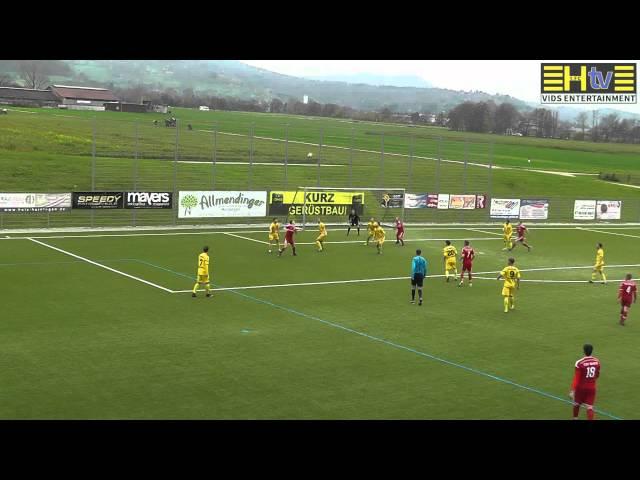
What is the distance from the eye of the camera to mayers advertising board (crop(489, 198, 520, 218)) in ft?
193

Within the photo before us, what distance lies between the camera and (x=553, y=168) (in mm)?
93188

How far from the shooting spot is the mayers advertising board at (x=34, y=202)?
135 ft

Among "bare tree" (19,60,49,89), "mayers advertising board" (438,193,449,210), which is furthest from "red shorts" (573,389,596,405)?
"bare tree" (19,60,49,89)

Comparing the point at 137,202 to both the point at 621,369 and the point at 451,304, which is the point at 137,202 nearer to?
the point at 451,304

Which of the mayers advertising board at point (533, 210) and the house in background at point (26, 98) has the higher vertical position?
the house in background at point (26, 98)

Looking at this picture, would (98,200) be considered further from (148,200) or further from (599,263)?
(599,263)

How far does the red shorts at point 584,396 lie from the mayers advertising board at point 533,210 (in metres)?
47.9

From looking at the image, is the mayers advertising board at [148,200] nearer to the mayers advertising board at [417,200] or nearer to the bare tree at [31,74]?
the mayers advertising board at [417,200]

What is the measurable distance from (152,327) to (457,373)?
8.27 metres

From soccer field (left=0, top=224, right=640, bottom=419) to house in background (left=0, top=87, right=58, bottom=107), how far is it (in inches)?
2722

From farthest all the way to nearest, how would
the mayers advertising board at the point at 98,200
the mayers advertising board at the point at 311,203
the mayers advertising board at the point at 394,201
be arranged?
the mayers advertising board at the point at 394,201, the mayers advertising board at the point at 311,203, the mayers advertising board at the point at 98,200

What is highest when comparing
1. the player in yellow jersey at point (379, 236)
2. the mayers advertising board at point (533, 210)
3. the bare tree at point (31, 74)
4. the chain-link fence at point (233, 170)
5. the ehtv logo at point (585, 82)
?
A: the bare tree at point (31, 74)

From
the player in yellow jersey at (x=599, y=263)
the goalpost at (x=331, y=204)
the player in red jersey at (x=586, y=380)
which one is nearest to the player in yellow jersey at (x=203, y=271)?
the player in red jersey at (x=586, y=380)

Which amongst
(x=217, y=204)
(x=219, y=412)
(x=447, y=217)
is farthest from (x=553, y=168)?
(x=219, y=412)
